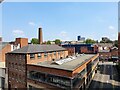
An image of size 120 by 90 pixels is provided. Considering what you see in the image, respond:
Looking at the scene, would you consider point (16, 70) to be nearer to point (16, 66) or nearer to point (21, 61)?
point (16, 66)

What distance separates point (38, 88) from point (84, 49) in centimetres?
5105

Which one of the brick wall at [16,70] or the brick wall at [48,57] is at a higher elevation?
the brick wall at [48,57]

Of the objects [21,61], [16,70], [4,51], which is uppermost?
[4,51]

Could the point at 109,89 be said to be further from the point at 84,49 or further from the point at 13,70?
the point at 84,49

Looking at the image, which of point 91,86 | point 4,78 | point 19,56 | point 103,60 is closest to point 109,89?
point 91,86

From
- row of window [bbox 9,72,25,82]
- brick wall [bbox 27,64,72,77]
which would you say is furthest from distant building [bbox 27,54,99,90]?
row of window [bbox 9,72,25,82]

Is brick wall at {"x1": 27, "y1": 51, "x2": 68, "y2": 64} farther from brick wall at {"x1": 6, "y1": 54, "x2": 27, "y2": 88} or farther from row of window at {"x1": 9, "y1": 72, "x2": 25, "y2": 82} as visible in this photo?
row of window at {"x1": 9, "y1": 72, "x2": 25, "y2": 82}

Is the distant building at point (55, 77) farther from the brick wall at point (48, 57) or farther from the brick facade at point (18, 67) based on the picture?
the brick wall at point (48, 57)

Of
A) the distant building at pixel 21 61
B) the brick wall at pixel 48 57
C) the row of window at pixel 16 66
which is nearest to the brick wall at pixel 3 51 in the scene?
the distant building at pixel 21 61

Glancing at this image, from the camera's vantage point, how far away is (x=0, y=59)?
129 ft

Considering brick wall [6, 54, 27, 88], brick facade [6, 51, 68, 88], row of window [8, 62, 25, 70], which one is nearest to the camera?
brick facade [6, 51, 68, 88]

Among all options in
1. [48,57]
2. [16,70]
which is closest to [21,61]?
[16,70]

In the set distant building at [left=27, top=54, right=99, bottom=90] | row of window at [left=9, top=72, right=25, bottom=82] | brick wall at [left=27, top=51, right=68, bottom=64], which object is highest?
brick wall at [left=27, top=51, right=68, bottom=64]

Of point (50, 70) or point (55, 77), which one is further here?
point (50, 70)
